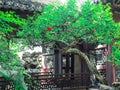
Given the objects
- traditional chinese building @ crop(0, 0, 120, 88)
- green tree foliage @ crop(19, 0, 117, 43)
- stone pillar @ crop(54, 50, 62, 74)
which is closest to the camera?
green tree foliage @ crop(19, 0, 117, 43)

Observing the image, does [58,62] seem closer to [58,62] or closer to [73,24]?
[58,62]

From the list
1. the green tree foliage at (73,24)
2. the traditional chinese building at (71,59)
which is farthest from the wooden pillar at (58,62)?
the green tree foliage at (73,24)

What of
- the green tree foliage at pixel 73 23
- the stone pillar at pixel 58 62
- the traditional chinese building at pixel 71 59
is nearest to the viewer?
the green tree foliage at pixel 73 23

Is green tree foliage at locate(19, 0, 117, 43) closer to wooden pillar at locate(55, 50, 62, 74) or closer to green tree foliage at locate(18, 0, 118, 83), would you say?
green tree foliage at locate(18, 0, 118, 83)

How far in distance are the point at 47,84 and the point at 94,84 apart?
12.1 ft

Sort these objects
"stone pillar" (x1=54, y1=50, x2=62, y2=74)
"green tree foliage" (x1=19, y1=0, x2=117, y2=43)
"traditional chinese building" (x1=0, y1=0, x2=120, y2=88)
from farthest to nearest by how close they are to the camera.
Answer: "stone pillar" (x1=54, y1=50, x2=62, y2=74), "traditional chinese building" (x1=0, y1=0, x2=120, y2=88), "green tree foliage" (x1=19, y1=0, x2=117, y2=43)

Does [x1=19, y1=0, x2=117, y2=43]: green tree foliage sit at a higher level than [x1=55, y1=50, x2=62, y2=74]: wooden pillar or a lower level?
higher

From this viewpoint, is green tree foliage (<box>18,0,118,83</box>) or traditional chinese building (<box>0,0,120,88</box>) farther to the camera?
traditional chinese building (<box>0,0,120,88</box>)

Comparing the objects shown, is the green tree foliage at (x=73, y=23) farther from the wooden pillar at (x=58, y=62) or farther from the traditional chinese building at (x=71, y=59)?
the wooden pillar at (x=58, y=62)

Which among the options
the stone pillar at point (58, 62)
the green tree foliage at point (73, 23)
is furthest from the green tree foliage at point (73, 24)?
the stone pillar at point (58, 62)

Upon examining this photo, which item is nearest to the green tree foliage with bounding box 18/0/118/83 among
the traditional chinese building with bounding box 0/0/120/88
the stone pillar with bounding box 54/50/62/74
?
the traditional chinese building with bounding box 0/0/120/88

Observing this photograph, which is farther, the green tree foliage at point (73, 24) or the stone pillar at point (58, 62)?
the stone pillar at point (58, 62)

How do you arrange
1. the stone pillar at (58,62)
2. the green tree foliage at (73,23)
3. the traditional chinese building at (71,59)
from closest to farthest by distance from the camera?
the green tree foliage at (73,23)
the traditional chinese building at (71,59)
the stone pillar at (58,62)

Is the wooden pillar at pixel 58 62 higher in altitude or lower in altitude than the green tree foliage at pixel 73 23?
lower
